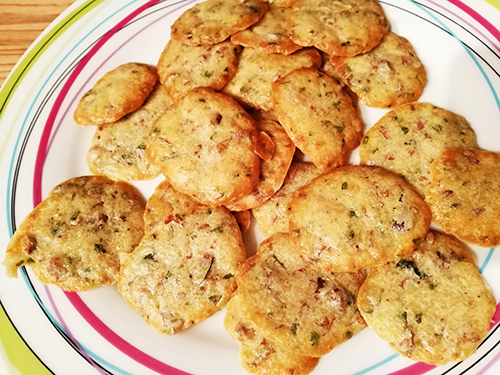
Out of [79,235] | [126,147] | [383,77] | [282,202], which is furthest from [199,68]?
[79,235]

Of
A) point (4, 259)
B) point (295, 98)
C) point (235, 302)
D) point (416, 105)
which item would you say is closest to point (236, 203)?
point (235, 302)

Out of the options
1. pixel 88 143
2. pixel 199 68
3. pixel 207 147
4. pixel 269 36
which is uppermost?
pixel 269 36

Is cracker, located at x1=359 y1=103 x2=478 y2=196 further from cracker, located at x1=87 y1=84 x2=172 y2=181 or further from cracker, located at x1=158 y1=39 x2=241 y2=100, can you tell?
cracker, located at x1=87 y1=84 x2=172 y2=181

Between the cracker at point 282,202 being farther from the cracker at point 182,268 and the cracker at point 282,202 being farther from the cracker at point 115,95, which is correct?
the cracker at point 115,95

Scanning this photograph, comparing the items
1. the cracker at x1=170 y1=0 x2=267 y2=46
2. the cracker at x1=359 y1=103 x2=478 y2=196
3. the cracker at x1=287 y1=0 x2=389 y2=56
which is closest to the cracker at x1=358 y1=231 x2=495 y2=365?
the cracker at x1=359 y1=103 x2=478 y2=196

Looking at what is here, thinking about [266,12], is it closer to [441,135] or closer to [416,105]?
[416,105]

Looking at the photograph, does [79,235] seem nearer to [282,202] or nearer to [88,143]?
[88,143]
